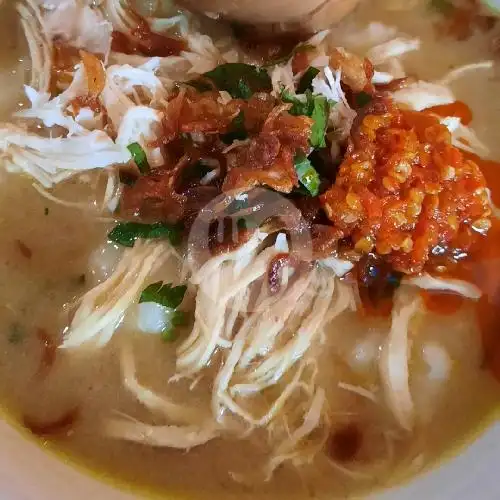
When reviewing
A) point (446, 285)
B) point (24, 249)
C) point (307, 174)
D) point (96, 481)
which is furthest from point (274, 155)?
point (96, 481)

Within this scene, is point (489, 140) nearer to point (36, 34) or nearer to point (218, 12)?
point (218, 12)

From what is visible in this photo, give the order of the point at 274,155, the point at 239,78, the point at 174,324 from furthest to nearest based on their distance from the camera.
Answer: the point at 239,78 → the point at 174,324 → the point at 274,155

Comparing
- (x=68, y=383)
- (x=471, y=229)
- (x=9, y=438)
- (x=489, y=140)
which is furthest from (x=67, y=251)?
(x=489, y=140)

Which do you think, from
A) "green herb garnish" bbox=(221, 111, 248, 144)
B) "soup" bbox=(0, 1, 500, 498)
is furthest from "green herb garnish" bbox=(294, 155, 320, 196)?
"green herb garnish" bbox=(221, 111, 248, 144)

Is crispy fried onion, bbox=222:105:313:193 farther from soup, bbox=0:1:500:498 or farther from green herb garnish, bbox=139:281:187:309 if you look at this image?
green herb garnish, bbox=139:281:187:309

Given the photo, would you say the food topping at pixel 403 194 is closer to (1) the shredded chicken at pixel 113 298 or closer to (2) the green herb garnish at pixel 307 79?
(2) the green herb garnish at pixel 307 79

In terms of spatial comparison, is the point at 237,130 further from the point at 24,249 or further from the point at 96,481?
the point at 96,481
